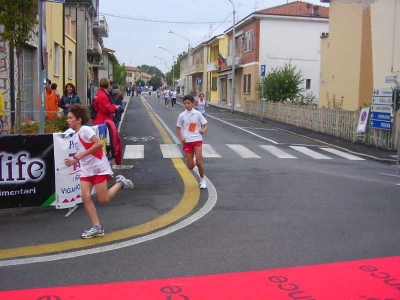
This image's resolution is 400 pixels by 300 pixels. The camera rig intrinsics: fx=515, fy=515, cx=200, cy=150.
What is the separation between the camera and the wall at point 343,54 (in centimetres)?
2427

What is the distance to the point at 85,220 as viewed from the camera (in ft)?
23.5

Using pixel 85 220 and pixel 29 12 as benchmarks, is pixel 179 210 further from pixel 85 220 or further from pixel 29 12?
pixel 29 12

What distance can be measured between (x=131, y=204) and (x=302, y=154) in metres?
8.74

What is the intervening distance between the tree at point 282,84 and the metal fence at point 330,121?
4.28ft

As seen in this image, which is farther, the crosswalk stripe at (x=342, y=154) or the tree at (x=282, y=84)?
the tree at (x=282, y=84)

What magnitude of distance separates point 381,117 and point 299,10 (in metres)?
26.2

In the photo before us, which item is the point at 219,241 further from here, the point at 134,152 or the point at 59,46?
the point at 59,46

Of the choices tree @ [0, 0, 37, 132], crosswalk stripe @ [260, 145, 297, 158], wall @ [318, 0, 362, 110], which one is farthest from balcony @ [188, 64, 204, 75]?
tree @ [0, 0, 37, 132]

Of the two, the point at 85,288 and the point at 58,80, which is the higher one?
the point at 58,80

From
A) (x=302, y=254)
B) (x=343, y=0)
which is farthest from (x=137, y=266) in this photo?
(x=343, y=0)

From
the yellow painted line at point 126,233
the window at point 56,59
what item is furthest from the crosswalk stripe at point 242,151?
the window at point 56,59

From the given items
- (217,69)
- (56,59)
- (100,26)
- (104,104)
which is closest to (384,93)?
(104,104)

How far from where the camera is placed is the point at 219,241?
6098 millimetres

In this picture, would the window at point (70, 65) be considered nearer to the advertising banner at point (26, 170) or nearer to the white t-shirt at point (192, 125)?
the white t-shirt at point (192, 125)
